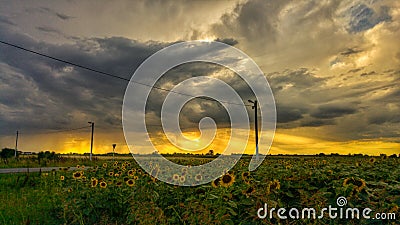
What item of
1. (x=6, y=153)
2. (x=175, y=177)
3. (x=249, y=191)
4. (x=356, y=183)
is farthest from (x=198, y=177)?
(x=6, y=153)

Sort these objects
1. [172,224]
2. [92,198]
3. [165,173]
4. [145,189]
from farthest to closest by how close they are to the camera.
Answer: [165,173], [92,198], [145,189], [172,224]

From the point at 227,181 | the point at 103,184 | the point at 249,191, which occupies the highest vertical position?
the point at 227,181

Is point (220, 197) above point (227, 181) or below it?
below

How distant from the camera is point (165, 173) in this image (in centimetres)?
816

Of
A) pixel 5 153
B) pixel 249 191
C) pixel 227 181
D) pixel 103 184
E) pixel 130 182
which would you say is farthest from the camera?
pixel 5 153

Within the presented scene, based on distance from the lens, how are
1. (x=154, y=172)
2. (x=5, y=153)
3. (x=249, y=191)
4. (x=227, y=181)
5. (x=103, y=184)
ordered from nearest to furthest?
(x=249, y=191)
(x=227, y=181)
(x=103, y=184)
(x=154, y=172)
(x=5, y=153)

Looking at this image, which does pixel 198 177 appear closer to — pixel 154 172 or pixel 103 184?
pixel 154 172

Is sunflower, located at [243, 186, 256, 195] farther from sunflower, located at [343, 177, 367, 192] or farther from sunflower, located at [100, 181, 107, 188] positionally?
sunflower, located at [100, 181, 107, 188]

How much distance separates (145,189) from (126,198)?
382 mm

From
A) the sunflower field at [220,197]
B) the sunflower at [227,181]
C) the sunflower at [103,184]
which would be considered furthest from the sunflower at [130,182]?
the sunflower at [227,181]

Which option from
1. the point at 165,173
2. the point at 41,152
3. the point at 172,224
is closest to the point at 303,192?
the point at 172,224

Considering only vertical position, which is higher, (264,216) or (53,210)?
(264,216)

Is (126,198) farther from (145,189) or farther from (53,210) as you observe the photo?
(53,210)

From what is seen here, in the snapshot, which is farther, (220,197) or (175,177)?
(175,177)
